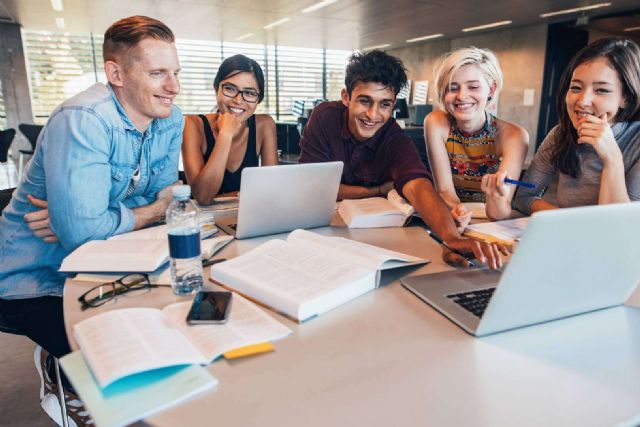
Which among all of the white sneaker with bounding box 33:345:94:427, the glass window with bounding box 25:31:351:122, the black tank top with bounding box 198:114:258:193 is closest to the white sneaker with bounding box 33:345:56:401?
the white sneaker with bounding box 33:345:94:427

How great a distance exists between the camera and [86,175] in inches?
48.3

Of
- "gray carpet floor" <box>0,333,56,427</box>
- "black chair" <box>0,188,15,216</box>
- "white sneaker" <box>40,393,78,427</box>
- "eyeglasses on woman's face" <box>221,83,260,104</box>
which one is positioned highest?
"eyeglasses on woman's face" <box>221,83,260,104</box>

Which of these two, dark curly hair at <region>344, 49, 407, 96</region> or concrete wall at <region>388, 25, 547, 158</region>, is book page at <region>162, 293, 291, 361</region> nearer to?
dark curly hair at <region>344, 49, 407, 96</region>

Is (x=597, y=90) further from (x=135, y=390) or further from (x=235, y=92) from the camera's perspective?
(x=135, y=390)

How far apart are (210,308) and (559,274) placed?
0.62 meters

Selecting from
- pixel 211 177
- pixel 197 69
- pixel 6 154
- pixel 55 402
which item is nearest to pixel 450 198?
pixel 211 177

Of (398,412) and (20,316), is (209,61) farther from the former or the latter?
(398,412)

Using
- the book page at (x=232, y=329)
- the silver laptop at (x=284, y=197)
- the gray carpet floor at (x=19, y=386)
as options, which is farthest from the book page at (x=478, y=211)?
the gray carpet floor at (x=19, y=386)

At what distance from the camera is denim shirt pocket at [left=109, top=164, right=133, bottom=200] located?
1402mm

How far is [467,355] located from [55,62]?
10.1 metres

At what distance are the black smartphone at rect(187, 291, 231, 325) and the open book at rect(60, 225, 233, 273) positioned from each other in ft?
0.71

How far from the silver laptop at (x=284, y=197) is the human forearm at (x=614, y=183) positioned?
913 mm

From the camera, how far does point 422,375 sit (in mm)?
674

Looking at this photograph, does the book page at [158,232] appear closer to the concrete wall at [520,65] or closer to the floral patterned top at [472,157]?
the floral patterned top at [472,157]
